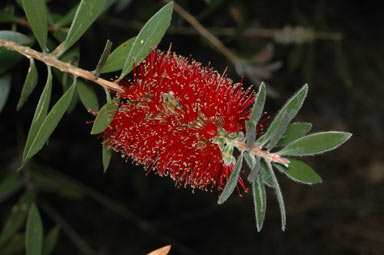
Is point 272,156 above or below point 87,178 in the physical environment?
above

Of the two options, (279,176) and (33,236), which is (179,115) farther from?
(279,176)

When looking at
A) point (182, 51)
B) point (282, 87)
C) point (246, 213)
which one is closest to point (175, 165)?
point (182, 51)

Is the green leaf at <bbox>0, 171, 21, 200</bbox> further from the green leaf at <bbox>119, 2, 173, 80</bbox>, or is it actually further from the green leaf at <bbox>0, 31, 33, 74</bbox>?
the green leaf at <bbox>119, 2, 173, 80</bbox>

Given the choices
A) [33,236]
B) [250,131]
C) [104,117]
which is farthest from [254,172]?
[33,236]

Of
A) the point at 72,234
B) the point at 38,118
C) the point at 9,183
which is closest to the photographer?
the point at 38,118

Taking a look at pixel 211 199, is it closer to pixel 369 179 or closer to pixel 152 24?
pixel 369 179
